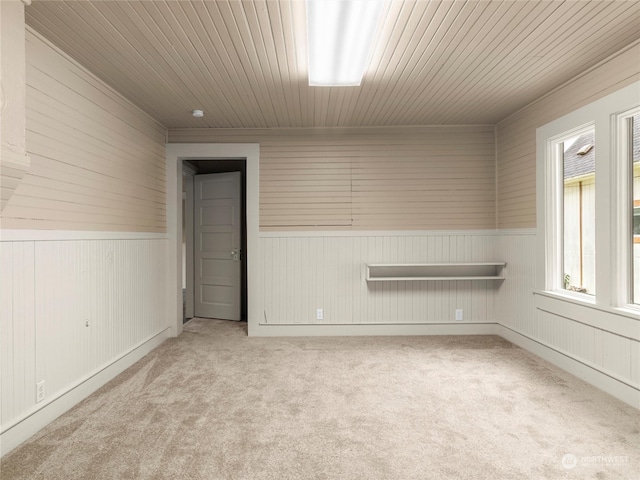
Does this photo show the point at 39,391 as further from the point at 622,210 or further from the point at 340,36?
the point at 622,210

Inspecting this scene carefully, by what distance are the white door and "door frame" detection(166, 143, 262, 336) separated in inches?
32.6

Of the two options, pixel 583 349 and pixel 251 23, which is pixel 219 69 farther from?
pixel 583 349

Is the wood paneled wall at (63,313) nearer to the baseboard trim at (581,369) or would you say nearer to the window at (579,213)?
the baseboard trim at (581,369)

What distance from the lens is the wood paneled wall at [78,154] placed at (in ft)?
7.97

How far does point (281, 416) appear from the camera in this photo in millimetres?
2564

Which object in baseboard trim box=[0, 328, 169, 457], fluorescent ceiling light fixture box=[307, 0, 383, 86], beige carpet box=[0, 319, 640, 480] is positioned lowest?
beige carpet box=[0, 319, 640, 480]

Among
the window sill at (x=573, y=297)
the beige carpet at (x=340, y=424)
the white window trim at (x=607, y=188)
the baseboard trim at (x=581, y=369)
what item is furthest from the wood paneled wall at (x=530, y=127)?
the beige carpet at (x=340, y=424)

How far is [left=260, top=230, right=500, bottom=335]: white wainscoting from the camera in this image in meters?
4.68

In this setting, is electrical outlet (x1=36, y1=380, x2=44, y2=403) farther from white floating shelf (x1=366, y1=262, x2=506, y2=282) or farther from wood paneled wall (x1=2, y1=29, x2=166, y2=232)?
white floating shelf (x1=366, y1=262, x2=506, y2=282)

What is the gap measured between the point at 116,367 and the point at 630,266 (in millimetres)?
4530

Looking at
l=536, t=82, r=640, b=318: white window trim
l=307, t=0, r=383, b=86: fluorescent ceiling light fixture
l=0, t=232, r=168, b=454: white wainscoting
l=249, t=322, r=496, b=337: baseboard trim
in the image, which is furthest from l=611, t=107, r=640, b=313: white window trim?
l=0, t=232, r=168, b=454: white wainscoting

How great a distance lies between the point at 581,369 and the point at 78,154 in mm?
4680

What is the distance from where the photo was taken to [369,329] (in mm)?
4672

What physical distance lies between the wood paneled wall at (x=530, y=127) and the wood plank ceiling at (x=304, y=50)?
11 cm
